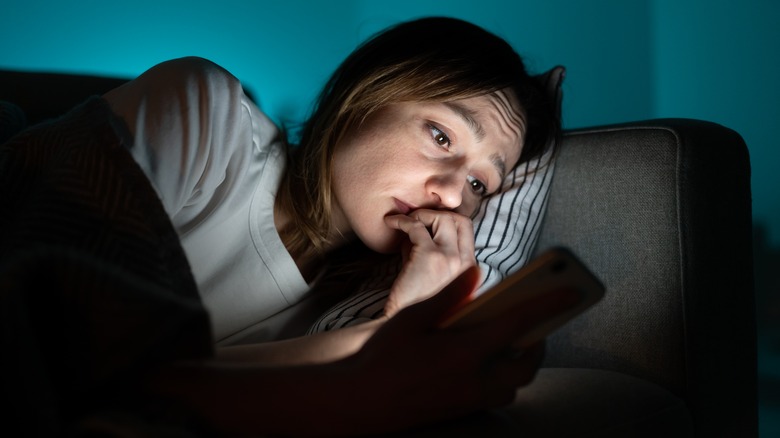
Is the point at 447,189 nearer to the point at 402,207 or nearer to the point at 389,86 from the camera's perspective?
the point at 402,207

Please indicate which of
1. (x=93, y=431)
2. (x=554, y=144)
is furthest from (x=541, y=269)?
(x=554, y=144)

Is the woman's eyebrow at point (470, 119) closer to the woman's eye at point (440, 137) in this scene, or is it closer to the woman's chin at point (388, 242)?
the woman's eye at point (440, 137)

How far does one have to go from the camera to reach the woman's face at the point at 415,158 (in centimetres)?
98

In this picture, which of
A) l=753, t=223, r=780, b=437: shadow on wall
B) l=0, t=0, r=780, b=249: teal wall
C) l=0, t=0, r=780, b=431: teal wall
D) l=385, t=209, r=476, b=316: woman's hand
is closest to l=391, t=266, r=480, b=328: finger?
l=385, t=209, r=476, b=316: woman's hand

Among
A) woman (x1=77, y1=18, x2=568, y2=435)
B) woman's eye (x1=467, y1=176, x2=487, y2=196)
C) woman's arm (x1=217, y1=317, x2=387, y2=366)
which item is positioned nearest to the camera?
woman's arm (x1=217, y1=317, x2=387, y2=366)

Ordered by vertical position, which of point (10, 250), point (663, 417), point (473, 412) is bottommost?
point (663, 417)

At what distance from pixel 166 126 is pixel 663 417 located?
2.12ft

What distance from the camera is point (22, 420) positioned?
44 centimetres

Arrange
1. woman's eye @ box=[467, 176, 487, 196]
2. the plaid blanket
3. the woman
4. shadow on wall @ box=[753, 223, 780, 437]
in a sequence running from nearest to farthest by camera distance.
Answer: the plaid blanket → the woman → woman's eye @ box=[467, 176, 487, 196] → shadow on wall @ box=[753, 223, 780, 437]

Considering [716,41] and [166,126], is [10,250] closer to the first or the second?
[166,126]

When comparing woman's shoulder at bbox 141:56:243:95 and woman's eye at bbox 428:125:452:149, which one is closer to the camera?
woman's shoulder at bbox 141:56:243:95

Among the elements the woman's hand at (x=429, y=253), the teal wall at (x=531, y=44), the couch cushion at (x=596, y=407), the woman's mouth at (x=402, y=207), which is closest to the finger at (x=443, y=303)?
the couch cushion at (x=596, y=407)

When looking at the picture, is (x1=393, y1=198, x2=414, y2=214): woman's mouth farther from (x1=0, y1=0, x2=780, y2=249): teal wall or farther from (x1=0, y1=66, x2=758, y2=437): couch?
(x1=0, y1=0, x2=780, y2=249): teal wall

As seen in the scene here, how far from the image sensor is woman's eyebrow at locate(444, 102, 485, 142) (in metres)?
0.98
